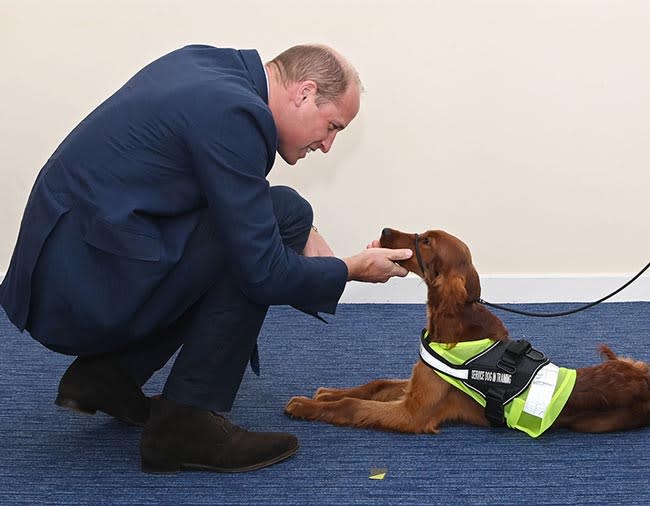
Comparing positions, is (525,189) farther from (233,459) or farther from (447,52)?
(233,459)

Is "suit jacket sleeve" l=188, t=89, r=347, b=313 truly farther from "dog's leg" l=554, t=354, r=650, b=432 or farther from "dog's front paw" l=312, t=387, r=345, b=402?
"dog's leg" l=554, t=354, r=650, b=432

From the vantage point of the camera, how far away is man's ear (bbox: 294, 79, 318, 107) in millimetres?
1855

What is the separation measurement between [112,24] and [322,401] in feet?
5.63

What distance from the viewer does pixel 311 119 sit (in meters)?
1.90

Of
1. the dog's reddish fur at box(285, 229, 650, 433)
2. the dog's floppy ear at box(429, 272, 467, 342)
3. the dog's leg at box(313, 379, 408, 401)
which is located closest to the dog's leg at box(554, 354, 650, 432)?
the dog's reddish fur at box(285, 229, 650, 433)

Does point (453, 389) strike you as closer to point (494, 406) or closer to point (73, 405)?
point (494, 406)

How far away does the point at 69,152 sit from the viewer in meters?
1.87

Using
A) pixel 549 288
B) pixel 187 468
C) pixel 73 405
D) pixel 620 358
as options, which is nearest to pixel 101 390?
pixel 73 405

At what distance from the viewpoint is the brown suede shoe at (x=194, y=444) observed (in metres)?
1.94

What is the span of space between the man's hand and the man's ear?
0.38m

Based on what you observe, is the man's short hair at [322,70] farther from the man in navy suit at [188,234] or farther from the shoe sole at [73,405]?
the shoe sole at [73,405]

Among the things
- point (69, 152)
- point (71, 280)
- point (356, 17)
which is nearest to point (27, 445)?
point (71, 280)

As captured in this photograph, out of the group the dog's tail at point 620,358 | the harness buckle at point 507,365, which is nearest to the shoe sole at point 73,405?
the harness buckle at point 507,365

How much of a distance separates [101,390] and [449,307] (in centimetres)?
87
